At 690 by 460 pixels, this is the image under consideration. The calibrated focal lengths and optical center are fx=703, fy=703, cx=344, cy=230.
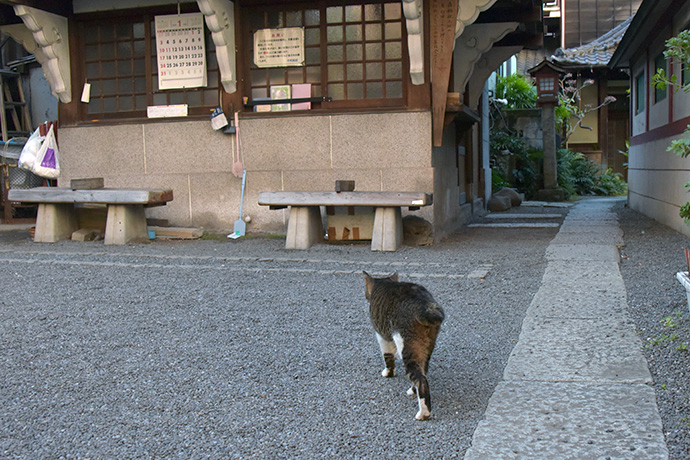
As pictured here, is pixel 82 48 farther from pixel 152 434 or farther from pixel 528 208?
pixel 528 208

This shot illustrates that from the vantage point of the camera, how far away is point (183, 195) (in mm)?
8930

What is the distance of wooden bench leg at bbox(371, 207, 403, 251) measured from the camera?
24.4 ft

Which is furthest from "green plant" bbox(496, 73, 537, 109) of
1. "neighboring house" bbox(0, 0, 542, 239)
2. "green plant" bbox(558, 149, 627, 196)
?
"neighboring house" bbox(0, 0, 542, 239)

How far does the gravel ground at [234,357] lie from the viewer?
2709mm

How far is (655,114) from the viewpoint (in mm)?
10359

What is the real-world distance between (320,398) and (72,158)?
23.7ft

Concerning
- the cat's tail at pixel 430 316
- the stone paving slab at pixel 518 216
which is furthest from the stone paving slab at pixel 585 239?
the cat's tail at pixel 430 316

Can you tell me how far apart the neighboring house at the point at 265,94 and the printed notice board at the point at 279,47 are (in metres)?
0.02

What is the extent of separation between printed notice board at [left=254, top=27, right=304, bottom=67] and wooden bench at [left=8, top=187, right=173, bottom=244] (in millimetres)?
2004

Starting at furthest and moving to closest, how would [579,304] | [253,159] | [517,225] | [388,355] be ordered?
[517,225], [253,159], [579,304], [388,355]

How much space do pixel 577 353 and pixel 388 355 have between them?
1.02 metres

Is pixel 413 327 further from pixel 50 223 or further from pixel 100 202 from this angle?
pixel 50 223

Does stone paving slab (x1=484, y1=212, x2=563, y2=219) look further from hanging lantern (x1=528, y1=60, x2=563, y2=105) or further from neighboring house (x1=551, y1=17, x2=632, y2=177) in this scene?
neighboring house (x1=551, y1=17, x2=632, y2=177)

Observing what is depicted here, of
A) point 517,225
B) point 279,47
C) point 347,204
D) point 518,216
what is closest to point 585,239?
point 517,225
